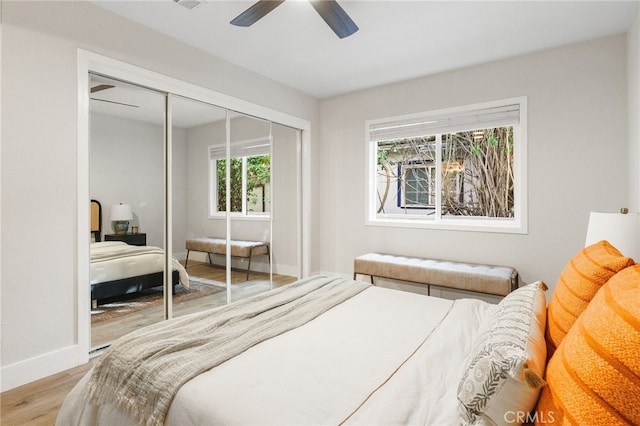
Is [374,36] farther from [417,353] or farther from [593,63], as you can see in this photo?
[417,353]

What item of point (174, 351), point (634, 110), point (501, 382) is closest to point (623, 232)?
point (501, 382)

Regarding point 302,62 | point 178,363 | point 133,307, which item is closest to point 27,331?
point 133,307

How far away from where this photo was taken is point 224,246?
3576mm

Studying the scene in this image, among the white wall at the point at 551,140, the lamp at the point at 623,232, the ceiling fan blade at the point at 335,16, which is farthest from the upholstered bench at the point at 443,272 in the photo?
the ceiling fan blade at the point at 335,16

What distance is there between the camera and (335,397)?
1075mm

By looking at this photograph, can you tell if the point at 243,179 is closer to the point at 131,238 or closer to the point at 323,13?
the point at 131,238

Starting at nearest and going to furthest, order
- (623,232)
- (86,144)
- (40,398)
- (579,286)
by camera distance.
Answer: (579,286)
(623,232)
(40,398)
(86,144)

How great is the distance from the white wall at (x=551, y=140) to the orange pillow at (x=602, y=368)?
2.92m

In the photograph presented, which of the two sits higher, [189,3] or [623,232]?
[189,3]

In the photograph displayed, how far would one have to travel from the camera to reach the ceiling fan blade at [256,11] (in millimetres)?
2139

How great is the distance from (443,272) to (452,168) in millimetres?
1417

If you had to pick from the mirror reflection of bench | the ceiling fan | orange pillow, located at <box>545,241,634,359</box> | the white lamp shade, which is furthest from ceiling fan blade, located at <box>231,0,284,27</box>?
orange pillow, located at <box>545,241,634,359</box>

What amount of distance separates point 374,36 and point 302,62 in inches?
36.0

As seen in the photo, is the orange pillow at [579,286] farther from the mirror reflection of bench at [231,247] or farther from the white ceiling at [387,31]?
the mirror reflection of bench at [231,247]
